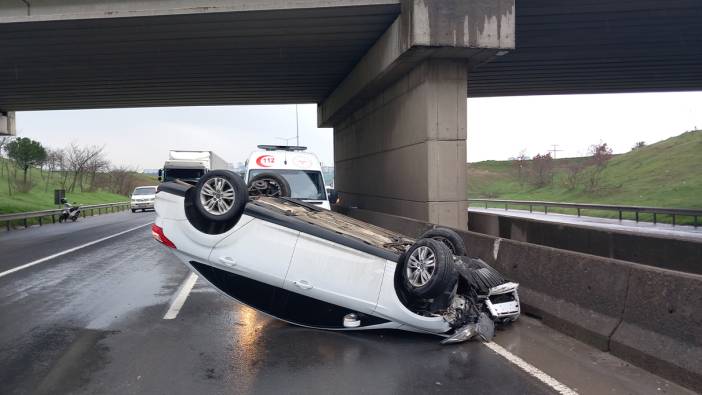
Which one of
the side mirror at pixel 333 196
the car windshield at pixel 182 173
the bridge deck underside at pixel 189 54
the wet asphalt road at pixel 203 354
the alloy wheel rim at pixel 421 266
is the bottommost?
the wet asphalt road at pixel 203 354

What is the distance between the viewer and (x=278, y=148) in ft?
47.3

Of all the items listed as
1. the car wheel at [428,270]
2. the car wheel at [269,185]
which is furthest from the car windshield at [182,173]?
the car wheel at [428,270]

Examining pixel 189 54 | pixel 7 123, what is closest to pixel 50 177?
pixel 7 123

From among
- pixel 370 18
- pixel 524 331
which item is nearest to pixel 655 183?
pixel 370 18

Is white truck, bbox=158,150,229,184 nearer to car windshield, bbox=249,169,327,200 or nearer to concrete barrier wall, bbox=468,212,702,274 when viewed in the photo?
car windshield, bbox=249,169,327,200

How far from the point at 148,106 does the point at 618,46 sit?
21907 millimetres

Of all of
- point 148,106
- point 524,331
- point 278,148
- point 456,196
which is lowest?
point 524,331

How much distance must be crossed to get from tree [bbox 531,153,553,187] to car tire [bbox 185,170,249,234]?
57.6 metres

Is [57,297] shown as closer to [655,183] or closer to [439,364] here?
[439,364]

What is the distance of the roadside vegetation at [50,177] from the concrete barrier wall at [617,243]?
27.7 metres

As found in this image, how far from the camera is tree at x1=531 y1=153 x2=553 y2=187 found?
60.6 m

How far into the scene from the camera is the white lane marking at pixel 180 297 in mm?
7398

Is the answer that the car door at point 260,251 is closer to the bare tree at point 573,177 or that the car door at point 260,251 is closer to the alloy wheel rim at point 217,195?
the alloy wheel rim at point 217,195

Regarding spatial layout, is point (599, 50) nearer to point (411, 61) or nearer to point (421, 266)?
point (411, 61)
